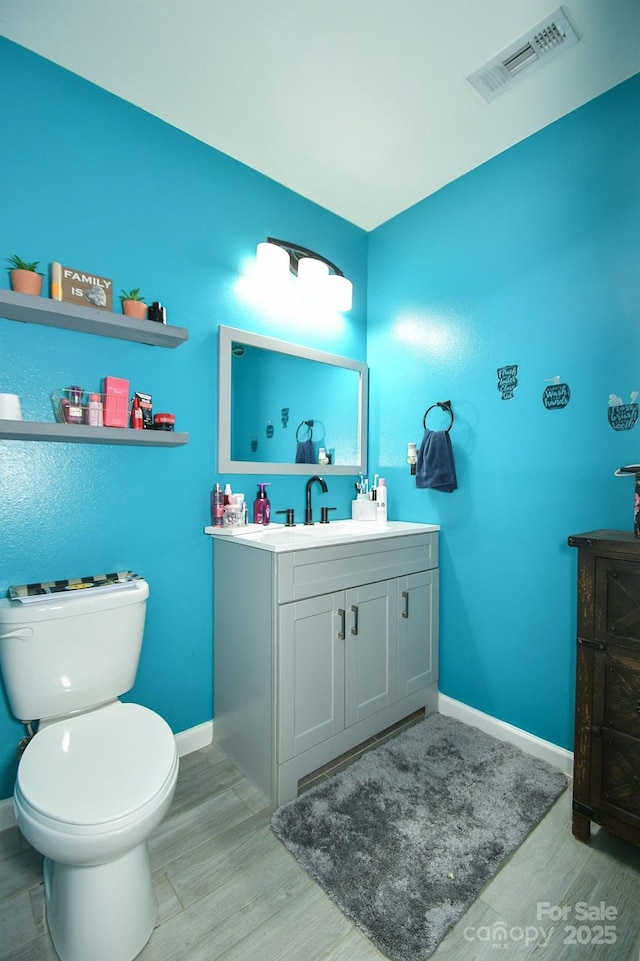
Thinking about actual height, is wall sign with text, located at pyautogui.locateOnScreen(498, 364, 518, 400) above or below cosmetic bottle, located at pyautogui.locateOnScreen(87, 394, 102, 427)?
above

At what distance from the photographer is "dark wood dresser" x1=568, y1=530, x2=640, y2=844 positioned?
123 centimetres

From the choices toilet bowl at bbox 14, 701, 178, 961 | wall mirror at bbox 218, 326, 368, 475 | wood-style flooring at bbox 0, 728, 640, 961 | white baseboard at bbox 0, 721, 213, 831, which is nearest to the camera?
toilet bowl at bbox 14, 701, 178, 961

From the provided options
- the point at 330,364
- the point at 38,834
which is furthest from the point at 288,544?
the point at 330,364

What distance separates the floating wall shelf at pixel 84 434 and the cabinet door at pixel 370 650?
951 mm

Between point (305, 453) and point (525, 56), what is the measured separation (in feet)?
5.67

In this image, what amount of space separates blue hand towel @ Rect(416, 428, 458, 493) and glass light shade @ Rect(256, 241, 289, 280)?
→ 3.49 ft

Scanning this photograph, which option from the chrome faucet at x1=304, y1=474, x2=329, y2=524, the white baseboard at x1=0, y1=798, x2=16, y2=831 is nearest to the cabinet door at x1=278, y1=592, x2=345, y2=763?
the chrome faucet at x1=304, y1=474, x2=329, y2=524

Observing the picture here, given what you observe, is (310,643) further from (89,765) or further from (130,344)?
(130,344)

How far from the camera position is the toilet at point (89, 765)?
937mm

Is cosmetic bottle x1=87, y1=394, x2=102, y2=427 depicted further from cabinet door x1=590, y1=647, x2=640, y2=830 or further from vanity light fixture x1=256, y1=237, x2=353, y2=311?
cabinet door x1=590, y1=647, x2=640, y2=830

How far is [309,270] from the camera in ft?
7.00

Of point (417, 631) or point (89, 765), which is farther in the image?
point (417, 631)

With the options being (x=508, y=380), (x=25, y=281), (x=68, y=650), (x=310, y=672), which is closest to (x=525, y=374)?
(x=508, y=380)

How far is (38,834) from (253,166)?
2523mm
